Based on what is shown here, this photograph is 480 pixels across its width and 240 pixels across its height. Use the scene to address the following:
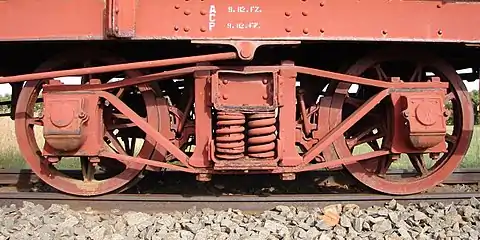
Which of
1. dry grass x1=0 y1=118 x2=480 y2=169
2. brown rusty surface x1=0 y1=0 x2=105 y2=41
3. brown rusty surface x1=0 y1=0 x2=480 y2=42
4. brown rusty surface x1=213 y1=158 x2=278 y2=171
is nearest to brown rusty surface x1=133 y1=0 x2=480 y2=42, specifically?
brown rusty surface x1=0 y1=0 x2=480 y2=42

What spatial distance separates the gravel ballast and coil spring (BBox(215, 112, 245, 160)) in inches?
20.4

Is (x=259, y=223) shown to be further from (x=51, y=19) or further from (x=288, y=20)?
(x=51, y=19)

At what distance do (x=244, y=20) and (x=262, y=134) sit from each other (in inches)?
38.3

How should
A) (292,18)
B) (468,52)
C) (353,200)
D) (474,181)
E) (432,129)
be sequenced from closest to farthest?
1. (292,18)
2. (432,129)
3. (353,200)
4. (468,52)
5. (474,181)

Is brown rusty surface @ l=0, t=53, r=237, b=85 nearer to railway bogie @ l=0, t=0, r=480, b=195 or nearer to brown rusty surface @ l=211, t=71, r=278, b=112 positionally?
railway bogie @ l=0, t=0, r=480, b=195

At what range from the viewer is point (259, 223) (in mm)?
4359

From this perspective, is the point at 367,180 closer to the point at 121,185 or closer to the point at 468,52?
the point at 468,52

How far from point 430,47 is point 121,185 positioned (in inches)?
127

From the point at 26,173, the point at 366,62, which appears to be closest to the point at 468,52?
the point at 366,62

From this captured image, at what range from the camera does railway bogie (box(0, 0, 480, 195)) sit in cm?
430

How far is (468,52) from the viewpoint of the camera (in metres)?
5.45

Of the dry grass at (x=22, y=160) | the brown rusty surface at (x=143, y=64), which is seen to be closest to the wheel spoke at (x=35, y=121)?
the brown rusty surface at (x=143, y=64)

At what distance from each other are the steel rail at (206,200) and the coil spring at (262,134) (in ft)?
1.72

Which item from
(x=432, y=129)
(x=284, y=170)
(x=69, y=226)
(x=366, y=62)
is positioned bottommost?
(x=69, y=226)
